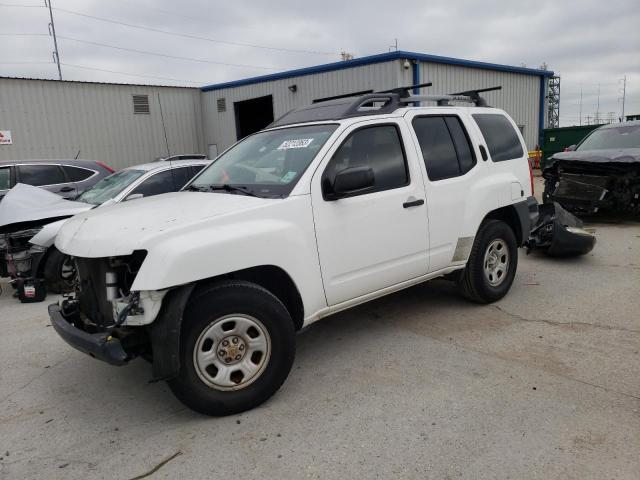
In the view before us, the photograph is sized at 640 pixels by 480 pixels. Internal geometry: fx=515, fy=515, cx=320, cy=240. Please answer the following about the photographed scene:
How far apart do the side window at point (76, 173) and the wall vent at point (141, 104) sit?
474 inches

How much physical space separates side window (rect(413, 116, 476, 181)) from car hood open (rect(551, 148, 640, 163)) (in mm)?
5484

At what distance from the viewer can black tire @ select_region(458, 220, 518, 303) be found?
491cm

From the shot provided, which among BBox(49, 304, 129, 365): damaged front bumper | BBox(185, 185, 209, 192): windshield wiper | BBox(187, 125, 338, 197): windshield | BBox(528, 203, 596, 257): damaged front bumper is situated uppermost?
BBox(187, 125, 338, 197): windshield

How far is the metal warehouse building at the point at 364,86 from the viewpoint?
605 inches

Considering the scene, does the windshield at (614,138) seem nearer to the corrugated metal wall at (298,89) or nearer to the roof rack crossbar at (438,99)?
the roof rack crossbar at (438,99)

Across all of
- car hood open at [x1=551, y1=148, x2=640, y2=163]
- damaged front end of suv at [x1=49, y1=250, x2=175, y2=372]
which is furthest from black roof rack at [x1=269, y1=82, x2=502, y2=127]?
car hood open at [x1=551, y1=148, x2=640, y2=163]

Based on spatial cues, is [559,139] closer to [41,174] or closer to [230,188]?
[41,174]

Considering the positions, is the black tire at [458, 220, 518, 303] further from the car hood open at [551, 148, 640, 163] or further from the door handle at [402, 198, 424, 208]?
the car hood open at [551, 148, 640, 163]

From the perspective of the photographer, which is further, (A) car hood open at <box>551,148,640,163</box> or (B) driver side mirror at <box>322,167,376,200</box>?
(A) car hood open at <box>551,148,640,163</box>

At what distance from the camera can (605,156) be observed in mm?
9086

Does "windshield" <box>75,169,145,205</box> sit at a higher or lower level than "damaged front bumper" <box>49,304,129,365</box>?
higher

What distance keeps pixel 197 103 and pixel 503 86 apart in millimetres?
12563

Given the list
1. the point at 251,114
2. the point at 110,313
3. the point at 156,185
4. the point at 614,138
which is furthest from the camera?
the point at 251,114

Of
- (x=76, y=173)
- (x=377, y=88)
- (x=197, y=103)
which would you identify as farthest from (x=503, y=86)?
(x=76, y=173)
